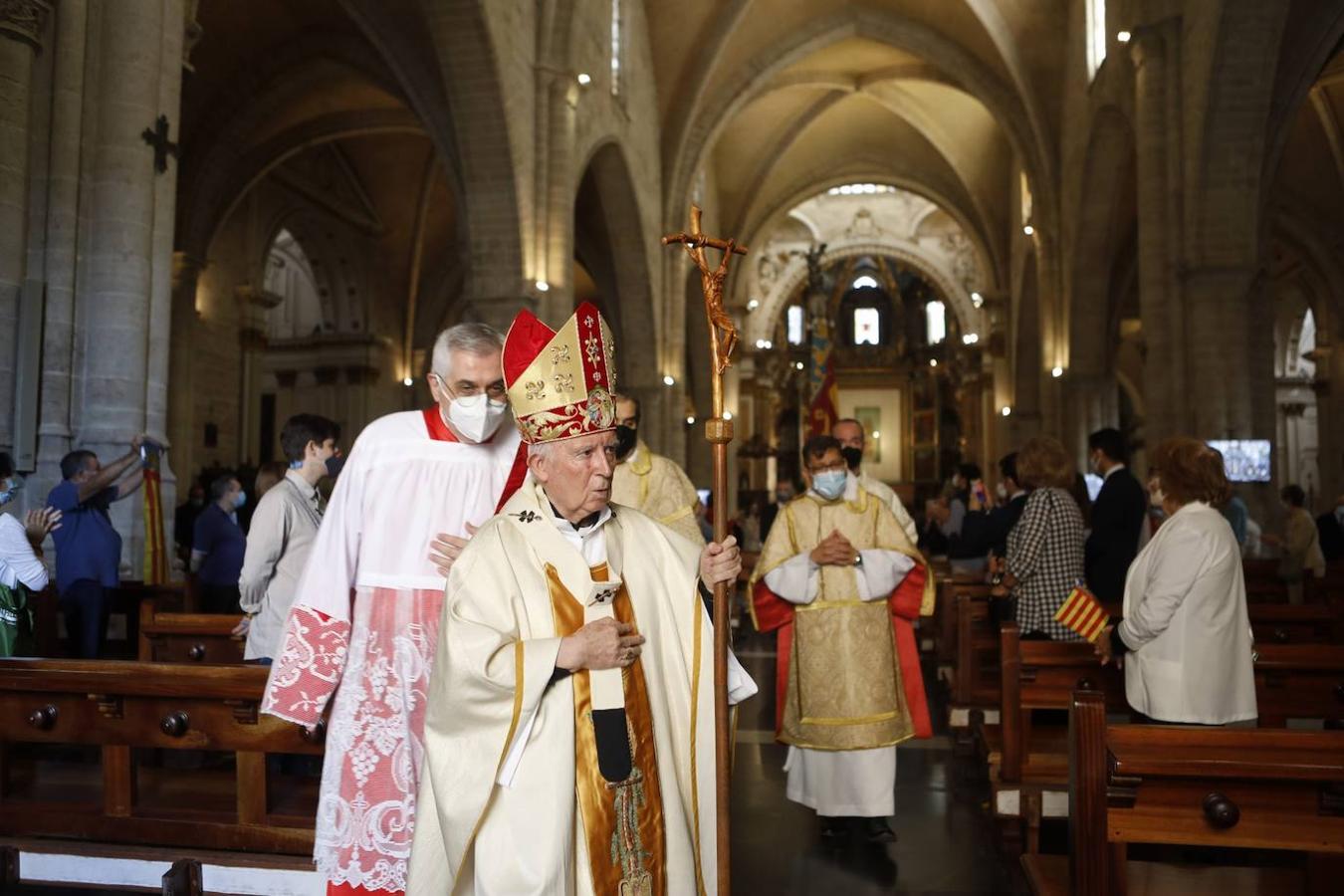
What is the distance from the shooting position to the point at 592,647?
2059mm

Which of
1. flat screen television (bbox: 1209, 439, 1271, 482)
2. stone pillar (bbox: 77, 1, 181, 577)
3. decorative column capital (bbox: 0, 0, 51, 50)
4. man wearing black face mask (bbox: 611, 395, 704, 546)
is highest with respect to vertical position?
decorative column capital (bbox: 0, 0, 51, 50)

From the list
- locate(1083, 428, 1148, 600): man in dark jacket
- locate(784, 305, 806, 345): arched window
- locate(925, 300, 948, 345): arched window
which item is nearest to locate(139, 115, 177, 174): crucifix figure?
locate(1083, 428, 1148, 600): man in dark jacket

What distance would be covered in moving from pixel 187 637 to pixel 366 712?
251cm

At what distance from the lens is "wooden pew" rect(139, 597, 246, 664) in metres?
4.63

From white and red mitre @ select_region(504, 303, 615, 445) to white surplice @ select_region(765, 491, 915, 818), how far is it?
2.52 m

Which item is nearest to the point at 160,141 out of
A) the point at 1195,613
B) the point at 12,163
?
the point at 12,163

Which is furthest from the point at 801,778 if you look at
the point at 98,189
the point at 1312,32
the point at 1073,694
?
the point at 1312,32

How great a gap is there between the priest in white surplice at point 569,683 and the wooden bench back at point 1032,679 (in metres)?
2.23

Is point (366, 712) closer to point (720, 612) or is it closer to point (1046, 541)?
point (720, 612)

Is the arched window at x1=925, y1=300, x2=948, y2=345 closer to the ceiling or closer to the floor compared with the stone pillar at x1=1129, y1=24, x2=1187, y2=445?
closer to the ceiling

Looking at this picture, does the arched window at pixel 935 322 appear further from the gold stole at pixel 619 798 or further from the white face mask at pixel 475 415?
the gold stole at pixel 619 798

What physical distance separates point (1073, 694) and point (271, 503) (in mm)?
3023

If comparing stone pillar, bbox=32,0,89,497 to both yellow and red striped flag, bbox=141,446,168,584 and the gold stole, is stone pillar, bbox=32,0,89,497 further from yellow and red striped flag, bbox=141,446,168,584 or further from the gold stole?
the gold stole

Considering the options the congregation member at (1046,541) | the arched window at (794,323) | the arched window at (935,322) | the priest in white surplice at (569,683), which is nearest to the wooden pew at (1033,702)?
the congregation member at (1046,541)
